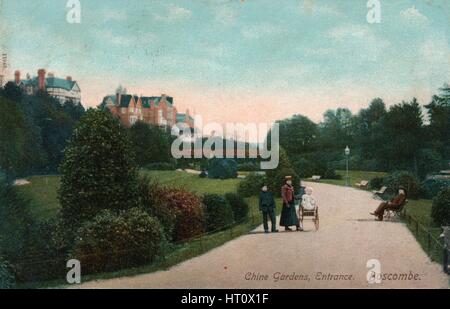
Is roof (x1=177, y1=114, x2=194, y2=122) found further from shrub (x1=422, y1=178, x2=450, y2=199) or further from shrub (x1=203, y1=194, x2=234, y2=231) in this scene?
shrub (x1=422, y1=178, x2=450, y2=199)

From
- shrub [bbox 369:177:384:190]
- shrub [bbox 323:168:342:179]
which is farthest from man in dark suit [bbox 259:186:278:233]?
shrub [bbox 369:177:384:190]

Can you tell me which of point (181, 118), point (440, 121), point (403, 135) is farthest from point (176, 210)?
point (440, 121)

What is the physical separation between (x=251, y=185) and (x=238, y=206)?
3.14 feet

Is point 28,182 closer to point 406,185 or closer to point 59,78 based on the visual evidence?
point 59,78

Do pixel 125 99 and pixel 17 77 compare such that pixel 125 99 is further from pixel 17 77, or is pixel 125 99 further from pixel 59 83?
pixel 17 77

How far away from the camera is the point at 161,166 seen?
613 inches

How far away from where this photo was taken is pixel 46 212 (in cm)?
1493

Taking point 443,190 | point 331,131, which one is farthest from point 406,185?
point 331,131

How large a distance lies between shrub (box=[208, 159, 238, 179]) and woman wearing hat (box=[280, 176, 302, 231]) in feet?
5.22

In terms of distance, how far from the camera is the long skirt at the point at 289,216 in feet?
50.8

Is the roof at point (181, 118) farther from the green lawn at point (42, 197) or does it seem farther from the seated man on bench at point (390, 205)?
the seated man on bench at point (390, 205)

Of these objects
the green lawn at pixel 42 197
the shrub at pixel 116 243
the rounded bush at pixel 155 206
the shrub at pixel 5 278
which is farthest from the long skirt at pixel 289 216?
the shrub at pixel 5 278

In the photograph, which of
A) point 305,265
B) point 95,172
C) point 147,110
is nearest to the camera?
point 305,265
